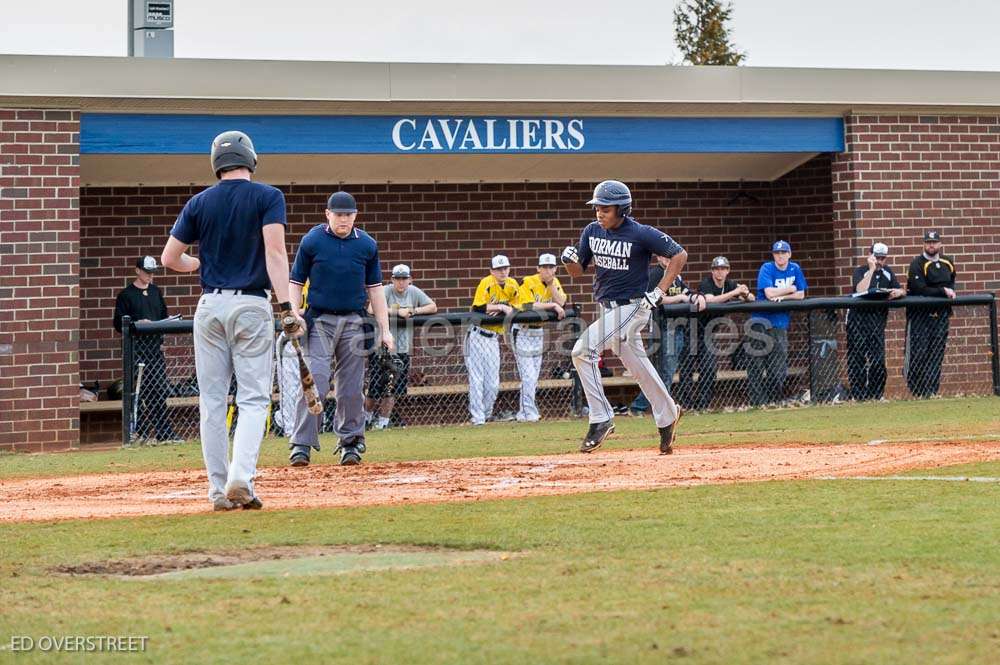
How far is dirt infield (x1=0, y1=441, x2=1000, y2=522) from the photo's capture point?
8.38 metres

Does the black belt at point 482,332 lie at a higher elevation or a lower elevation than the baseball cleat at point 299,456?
higher

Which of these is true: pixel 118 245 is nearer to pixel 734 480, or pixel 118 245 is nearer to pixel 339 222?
pixel 339 222

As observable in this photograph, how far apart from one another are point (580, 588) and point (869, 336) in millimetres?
13022

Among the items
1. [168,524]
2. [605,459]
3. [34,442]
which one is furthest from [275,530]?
[34,442]

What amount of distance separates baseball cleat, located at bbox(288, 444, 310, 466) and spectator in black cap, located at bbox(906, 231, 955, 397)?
9.66 meters

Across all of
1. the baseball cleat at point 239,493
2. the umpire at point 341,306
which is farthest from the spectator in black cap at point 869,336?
the baseball cleat at point 239,493

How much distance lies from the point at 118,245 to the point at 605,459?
9.95 m

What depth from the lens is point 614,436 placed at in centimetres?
1334

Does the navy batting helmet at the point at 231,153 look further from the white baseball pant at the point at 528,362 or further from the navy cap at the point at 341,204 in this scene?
the white baseball pant at the point at 528,362

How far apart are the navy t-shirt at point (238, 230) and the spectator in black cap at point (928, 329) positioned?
1193 cm

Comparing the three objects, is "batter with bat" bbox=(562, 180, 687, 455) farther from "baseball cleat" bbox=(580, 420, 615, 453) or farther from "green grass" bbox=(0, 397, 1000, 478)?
"green grass" bbox=(0, 397, 1000, 478)

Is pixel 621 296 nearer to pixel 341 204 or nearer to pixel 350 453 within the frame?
pixel 341 204

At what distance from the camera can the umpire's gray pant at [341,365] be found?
424 inches

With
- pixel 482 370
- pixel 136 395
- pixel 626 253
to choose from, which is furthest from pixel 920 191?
pixel 136 395
